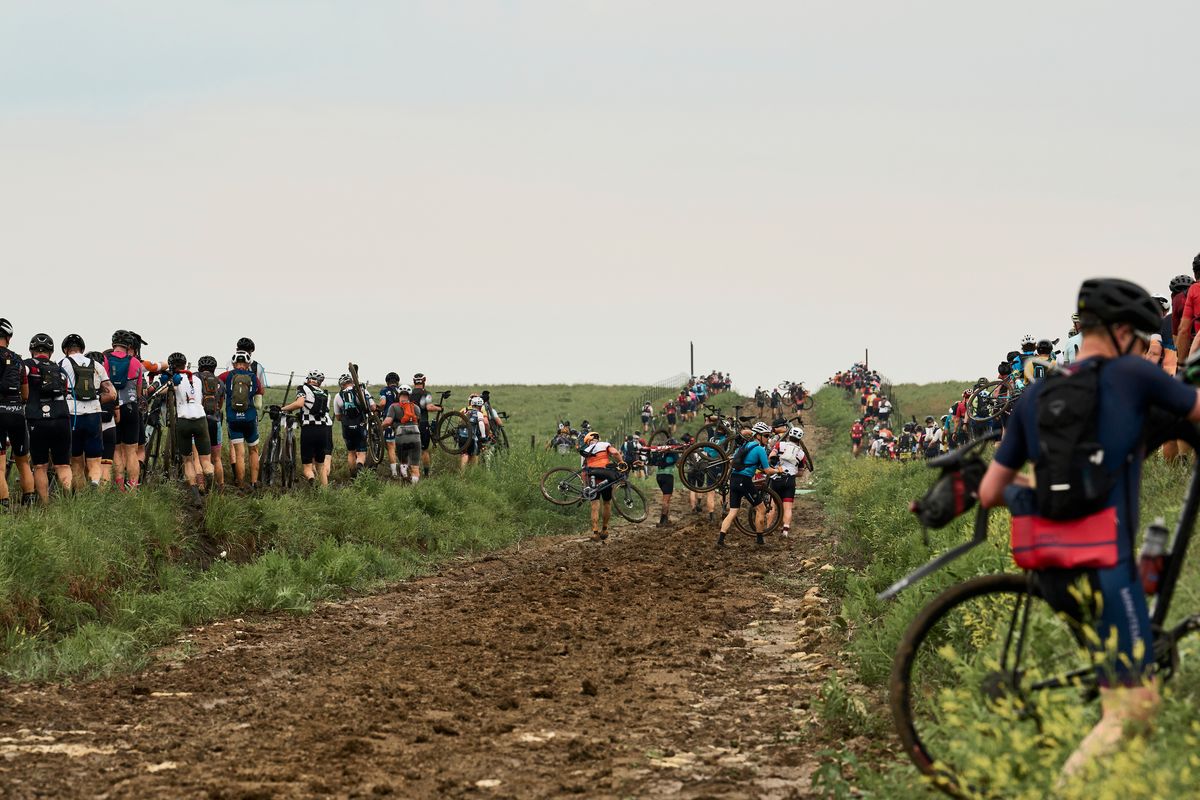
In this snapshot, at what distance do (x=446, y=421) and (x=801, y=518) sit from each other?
7.70 m

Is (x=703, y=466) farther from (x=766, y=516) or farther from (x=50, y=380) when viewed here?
(x=50, y=380)

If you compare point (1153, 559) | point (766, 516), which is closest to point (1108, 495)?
point (1153, 559)

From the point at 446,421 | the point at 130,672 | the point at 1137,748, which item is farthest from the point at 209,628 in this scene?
the point at 446,421

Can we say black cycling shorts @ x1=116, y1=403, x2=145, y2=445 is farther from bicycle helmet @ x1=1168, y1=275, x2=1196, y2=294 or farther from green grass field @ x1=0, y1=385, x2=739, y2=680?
bicycle helmet @ x1=1168, y1=275, x2=1196, y2=294

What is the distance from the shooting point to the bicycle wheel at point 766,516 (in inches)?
825

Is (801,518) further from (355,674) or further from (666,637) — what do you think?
(355,674)

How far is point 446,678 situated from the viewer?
9523 millimetres

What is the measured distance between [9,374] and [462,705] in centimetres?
731

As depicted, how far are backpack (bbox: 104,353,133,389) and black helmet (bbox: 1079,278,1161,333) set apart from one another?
517 inches

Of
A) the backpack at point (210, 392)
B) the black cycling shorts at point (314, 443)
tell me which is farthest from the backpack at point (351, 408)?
the backpack at point (210, 392)

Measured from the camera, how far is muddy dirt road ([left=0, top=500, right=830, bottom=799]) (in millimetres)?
6617

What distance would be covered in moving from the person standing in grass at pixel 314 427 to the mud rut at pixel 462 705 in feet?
14.9

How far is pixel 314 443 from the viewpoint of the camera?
19078 millimetres

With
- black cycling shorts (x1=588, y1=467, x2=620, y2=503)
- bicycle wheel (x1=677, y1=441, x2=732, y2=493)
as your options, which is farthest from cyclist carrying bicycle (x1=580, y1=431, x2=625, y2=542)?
bicycle wheel (x1=677, y1=441, x2=732, y2=493)
